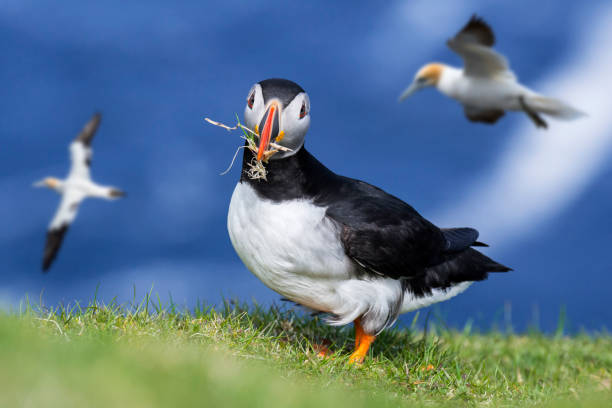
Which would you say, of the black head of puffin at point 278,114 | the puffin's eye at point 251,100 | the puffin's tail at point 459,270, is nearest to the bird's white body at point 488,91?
the puffin's tail at point 459,270

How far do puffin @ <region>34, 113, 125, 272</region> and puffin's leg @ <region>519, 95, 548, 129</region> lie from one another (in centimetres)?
655

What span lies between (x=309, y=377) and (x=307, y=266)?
692mm

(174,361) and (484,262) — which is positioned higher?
(484,262)

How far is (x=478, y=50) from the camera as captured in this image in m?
9.66

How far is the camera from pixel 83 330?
4207 mm

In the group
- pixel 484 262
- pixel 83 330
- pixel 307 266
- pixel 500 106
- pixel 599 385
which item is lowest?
pixel 83 330

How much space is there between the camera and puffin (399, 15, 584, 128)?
9367mm

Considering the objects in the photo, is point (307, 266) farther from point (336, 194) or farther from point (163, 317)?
point (163, 317)

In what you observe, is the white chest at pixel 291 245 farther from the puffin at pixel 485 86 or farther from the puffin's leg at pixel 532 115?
the puffin's leg at pixel 532 115

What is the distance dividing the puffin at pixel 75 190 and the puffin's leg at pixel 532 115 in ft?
21.5

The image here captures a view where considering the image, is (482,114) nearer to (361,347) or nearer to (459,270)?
(459,270)

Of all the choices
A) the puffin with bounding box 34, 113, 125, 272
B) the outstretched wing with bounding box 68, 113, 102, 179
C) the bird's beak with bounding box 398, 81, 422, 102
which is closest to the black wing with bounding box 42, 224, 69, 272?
the puffin with bounding box 34, 113, 125, 272

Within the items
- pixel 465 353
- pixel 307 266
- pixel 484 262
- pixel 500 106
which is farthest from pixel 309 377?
pixel 500 106

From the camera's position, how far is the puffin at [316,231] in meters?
4.38
